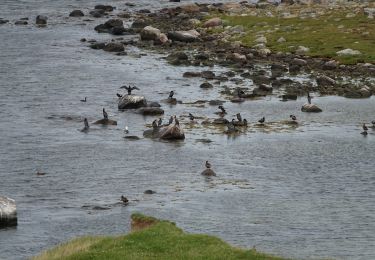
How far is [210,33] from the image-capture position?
10788 centimetres

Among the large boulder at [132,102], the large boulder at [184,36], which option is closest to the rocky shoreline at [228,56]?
the large boulder at [184,36]

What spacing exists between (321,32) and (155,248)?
70.7 metres

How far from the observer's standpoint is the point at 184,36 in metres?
102

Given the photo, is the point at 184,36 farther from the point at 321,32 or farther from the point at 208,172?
the point at 208,172

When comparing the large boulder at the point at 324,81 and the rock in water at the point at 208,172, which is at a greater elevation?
the large boulder at the point at 324,81

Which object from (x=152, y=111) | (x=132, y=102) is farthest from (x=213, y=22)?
(x=152, y=111)

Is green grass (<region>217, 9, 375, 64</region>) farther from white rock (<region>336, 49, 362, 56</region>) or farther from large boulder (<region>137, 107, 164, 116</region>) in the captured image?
large boulder (<region>137, 107, 164, 116</region>)

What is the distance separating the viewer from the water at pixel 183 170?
44.1m

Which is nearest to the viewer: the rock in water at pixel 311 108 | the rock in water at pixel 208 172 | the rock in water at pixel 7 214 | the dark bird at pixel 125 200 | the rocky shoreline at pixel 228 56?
the rock in water at pixel 7 214

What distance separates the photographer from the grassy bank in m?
32.0

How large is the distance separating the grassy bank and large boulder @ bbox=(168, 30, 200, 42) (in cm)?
6723

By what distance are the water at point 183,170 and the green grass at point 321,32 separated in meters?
15.3

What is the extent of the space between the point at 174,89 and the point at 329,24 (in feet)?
106

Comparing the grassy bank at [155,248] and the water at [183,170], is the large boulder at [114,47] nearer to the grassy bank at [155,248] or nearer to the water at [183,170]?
the water at [183,170]
